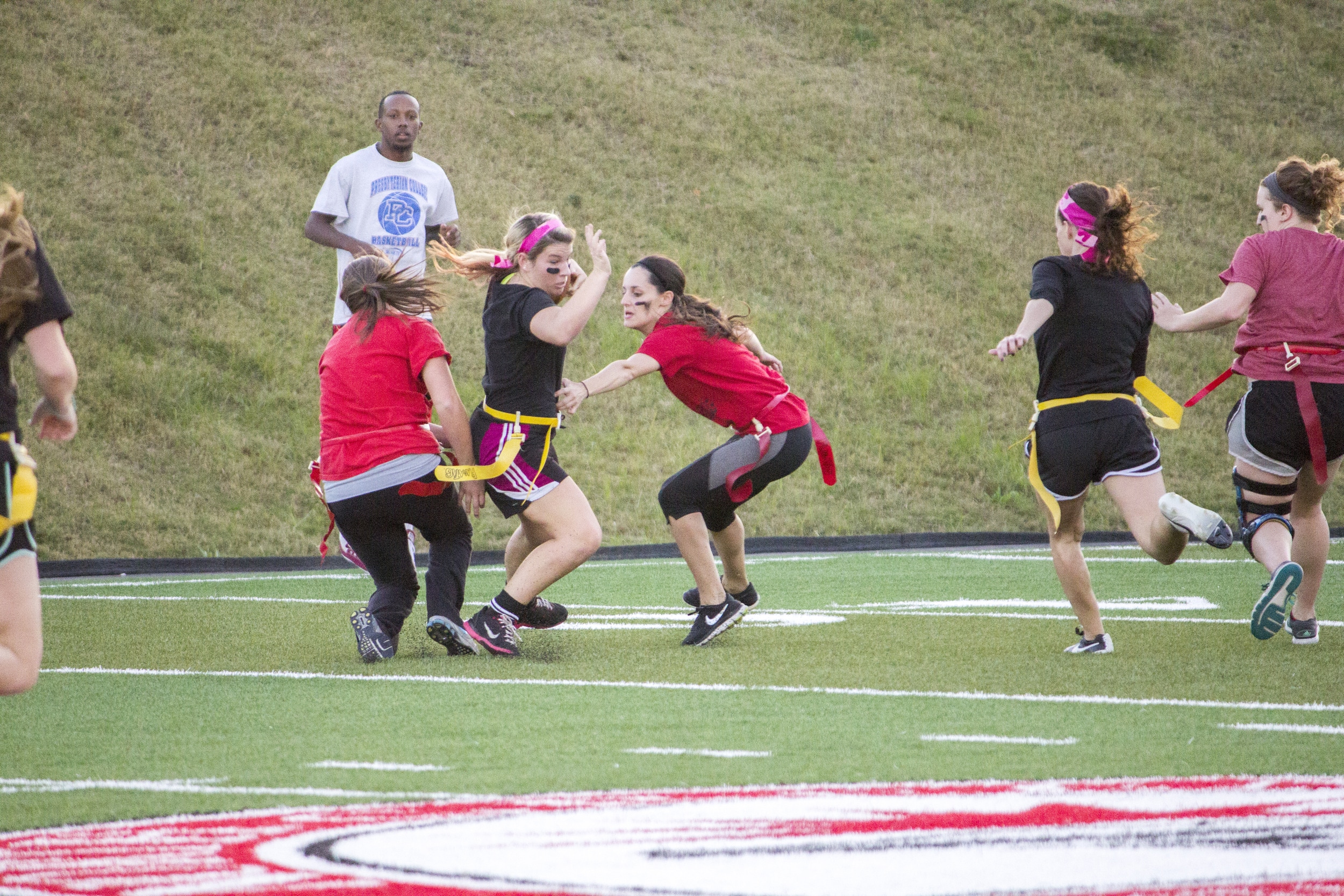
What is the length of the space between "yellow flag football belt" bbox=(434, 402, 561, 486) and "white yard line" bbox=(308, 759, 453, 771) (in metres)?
2.57

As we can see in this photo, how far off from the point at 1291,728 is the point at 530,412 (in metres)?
3.68

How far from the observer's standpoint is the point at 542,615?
315 inches

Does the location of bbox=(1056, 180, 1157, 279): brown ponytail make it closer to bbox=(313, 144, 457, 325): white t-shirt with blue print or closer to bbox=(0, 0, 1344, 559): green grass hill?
bbox=(313, 144, 457, 325): white t-shirt with blue print

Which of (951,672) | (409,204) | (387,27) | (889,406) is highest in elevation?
(387,27)

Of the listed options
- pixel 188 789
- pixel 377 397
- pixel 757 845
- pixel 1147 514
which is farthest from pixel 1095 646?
pixel 188 789

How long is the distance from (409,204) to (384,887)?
822 centimetres

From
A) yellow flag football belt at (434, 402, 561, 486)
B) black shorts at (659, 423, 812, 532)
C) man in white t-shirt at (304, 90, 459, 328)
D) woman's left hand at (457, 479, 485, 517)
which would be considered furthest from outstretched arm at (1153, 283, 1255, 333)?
man in white t-shirt at (304, 90, 459, 328)

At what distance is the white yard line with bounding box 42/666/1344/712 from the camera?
5.78m

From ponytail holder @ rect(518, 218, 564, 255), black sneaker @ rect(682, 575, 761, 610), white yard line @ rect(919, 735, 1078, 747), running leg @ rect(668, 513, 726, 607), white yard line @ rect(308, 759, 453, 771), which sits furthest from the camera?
black sneaker @ rect(682, 575, 761, 610)

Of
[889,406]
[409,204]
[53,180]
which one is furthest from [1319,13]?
[409,204]

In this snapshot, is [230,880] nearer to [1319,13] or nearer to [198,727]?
[198,727]

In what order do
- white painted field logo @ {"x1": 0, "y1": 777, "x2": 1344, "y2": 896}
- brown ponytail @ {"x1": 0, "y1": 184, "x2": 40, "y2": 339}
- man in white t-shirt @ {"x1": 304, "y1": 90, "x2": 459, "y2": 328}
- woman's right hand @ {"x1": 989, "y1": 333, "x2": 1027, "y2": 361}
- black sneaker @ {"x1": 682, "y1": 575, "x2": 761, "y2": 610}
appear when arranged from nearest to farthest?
white painted field logo @ {"x1": 0, "y1": 777, "x2": 1344, "y2": 896} < brown ponytail @ {"x1": 0, "y1": 184, "x2": 40, "y2": 339} < woman's right hand @ {"x1": 989, "y1": 333, "x2": 1027, "y2": 361} < black sneaker @ {"x1": 682, "y1": 575, "x2": 761, "y2": 610} < man in white t-shirt @ {"x1": 304, "y1": 90, "x2": 459, "y2": 328}

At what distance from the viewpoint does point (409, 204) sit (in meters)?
11.0

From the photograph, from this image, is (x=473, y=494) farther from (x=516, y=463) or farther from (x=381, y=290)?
(x=381, y=290)
